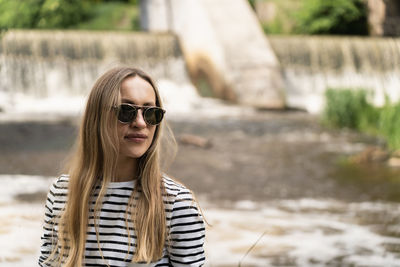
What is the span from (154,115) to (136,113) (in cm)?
5

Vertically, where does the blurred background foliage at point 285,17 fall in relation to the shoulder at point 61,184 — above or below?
above

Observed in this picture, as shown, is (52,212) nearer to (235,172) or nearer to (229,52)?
(235,172)

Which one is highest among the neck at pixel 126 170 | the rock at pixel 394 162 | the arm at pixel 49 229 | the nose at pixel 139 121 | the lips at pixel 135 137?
the nose at pixel 139 121

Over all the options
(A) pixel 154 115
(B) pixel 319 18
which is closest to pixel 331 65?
(B) pixel 319 18

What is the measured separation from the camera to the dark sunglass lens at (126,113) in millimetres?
1720

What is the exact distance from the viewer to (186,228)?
5.49 ft

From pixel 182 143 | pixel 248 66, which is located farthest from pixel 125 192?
pixel 248 66

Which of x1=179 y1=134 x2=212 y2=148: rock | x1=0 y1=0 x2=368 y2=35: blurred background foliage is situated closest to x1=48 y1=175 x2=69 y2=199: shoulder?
x1=179 y1=134 x2=212 y2=148: rock

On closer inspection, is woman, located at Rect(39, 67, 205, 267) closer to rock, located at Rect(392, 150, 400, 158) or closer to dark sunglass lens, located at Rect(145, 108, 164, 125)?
dark sunglass lens, located at Rect(145, 108, 164, 125)

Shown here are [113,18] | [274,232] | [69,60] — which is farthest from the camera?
[113,18]

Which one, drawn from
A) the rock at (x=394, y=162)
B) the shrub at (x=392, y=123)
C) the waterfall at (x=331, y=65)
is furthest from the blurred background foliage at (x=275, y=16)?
the rock at (x=394, y=162)

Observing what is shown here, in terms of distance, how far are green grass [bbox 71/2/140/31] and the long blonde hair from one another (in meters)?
24.1

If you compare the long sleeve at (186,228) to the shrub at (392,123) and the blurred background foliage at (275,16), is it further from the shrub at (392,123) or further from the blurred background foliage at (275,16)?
the blurred background foliage at (275,16)

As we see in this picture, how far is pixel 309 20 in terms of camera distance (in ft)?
77.5
